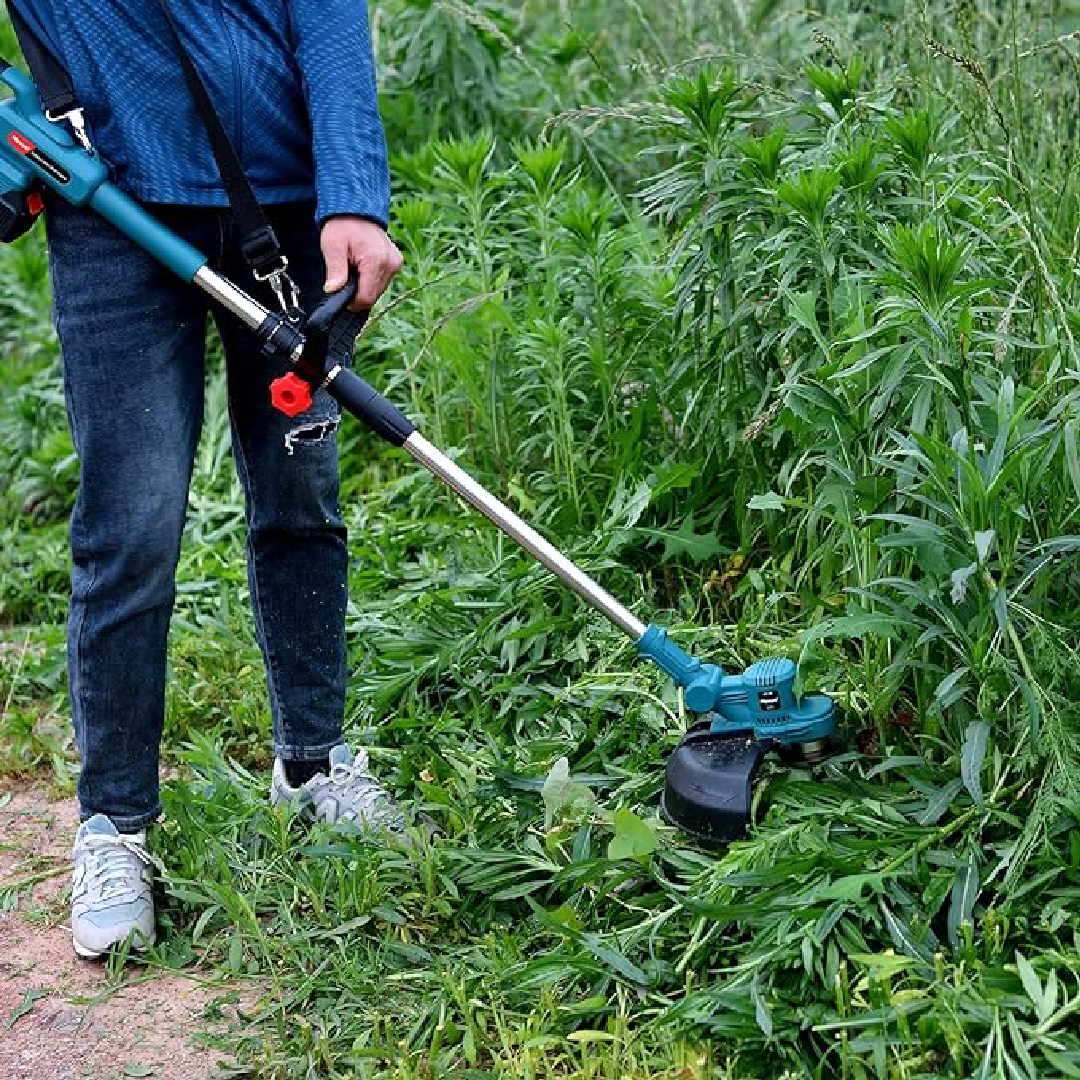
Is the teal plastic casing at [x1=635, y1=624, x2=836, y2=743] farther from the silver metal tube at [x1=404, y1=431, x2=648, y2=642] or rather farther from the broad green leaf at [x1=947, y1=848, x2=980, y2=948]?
the broad green leaf at [x1=947, y1=848, x2=980, y2=948]

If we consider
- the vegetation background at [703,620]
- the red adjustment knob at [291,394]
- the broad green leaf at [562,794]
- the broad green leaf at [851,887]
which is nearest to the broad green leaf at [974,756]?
the vegetation background at [703,620]

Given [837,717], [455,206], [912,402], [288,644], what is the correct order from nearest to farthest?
[912,402], [837,717], [288,644], [455,206]

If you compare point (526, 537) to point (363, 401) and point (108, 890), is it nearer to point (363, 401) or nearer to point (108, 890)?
point (363, 401)

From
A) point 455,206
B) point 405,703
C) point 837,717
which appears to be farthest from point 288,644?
point 455,206

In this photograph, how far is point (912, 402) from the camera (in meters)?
3.17

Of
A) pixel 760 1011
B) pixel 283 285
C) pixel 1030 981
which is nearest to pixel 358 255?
pixel 283 285

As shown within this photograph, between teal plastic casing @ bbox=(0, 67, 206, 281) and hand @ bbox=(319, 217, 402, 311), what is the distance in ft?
0.75

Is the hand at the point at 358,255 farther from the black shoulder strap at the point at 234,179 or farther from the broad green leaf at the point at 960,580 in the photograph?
the broad green leaf at the point at 960,580

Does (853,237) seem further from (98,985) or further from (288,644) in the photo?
(98,985)

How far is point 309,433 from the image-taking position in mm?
3402

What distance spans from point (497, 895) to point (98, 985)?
2.56ft

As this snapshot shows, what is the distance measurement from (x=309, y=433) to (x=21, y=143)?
0.75 metres

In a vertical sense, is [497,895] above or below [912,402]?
below

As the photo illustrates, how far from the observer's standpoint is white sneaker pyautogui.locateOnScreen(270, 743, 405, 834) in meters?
3.61
